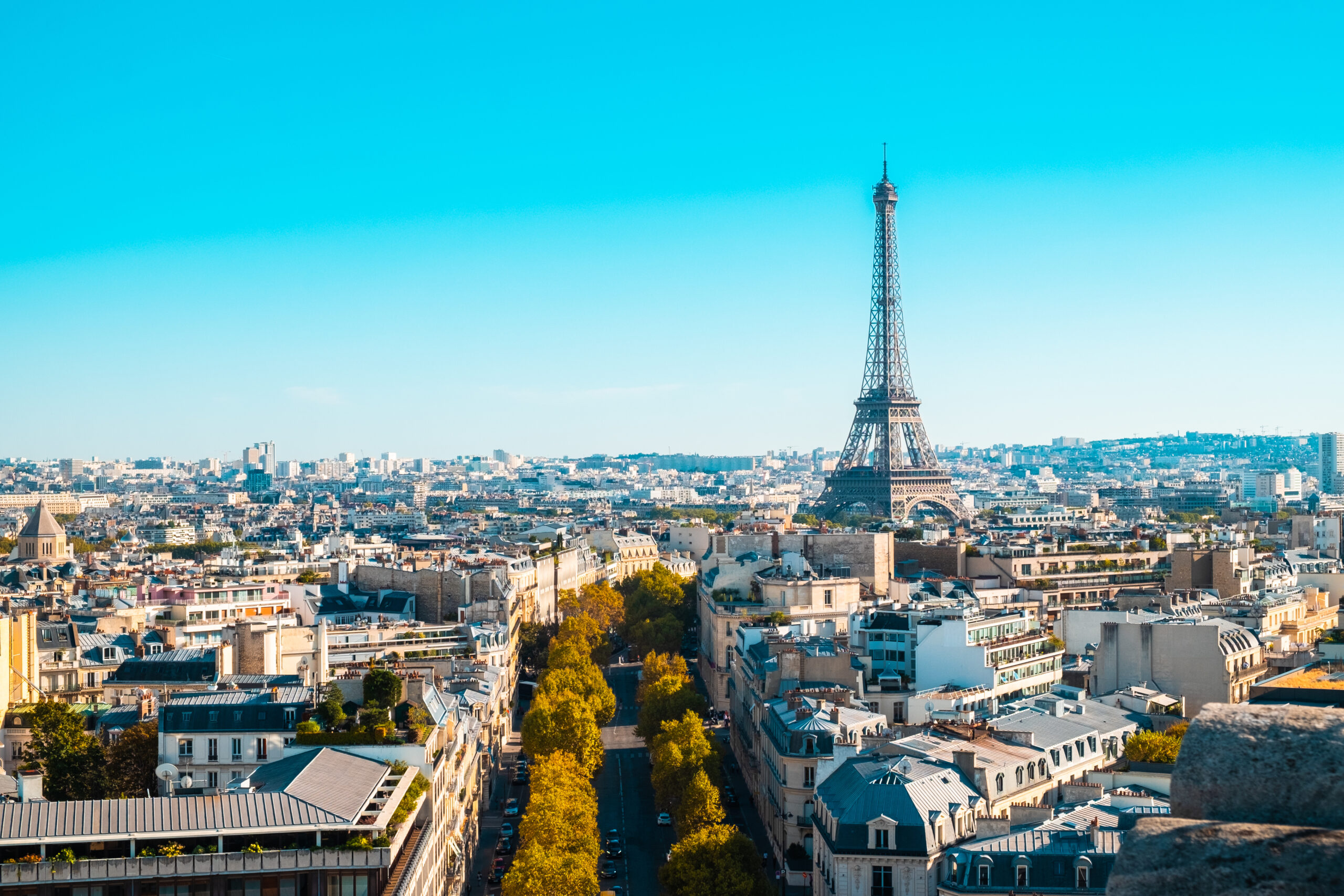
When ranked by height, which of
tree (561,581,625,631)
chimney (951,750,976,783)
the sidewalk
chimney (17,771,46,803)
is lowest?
the sidewalk

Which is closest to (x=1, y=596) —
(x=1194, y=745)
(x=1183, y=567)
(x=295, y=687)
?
(x=295, y=687)

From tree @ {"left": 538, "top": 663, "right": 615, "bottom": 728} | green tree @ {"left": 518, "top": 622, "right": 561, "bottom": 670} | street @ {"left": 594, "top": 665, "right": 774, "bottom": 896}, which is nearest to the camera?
street @ {"left": 594, "top": 665, "right": 774, "bottom": 896}

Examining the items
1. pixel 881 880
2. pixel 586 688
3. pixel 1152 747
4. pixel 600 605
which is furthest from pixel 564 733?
pixel 600 605

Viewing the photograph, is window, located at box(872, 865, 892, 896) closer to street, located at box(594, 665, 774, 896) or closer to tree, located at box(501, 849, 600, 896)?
tree, located at box(501, 849, 600, 896)

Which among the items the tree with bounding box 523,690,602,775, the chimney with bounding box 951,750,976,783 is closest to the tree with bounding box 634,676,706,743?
the tree with bounding box 523,690,602,775

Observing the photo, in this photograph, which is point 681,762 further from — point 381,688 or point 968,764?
point 381,688

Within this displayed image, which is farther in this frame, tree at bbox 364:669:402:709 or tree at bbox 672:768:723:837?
tree at bbox 672:768:723:837

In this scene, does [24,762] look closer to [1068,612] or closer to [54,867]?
[54,867]
